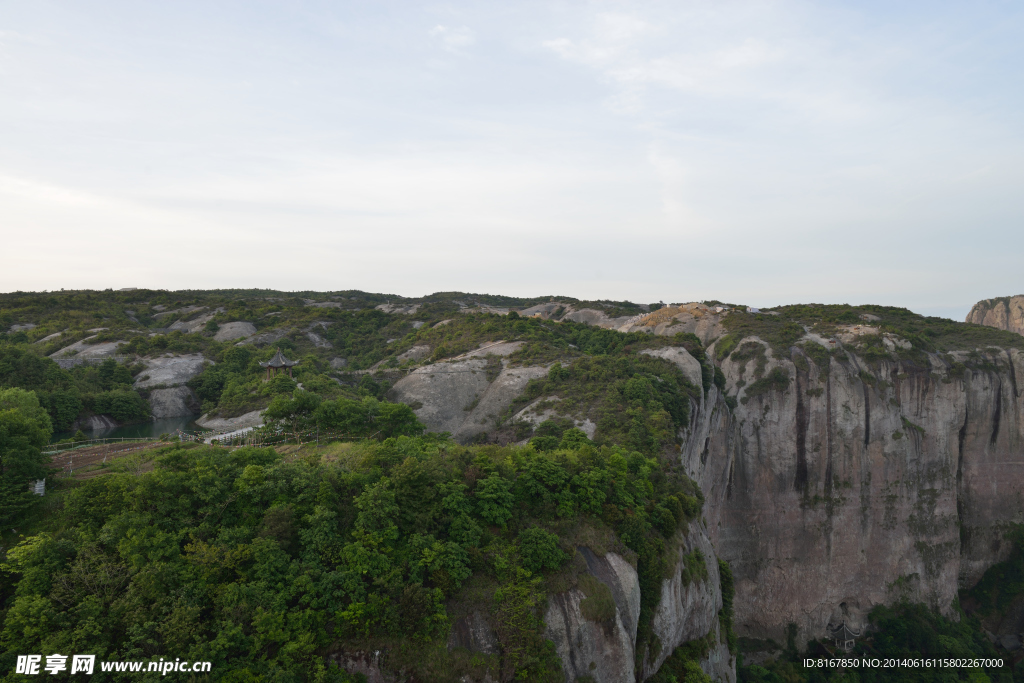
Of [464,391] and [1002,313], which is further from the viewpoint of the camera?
[1002,313]

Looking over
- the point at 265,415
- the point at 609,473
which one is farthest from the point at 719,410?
the point at 265,415

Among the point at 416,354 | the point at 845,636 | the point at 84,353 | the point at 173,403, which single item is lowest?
the point at 845,636

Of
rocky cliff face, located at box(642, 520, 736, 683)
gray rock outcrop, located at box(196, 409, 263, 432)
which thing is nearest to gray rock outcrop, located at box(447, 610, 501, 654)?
rocky cliff face, located at box(642, 520, 736, 683)

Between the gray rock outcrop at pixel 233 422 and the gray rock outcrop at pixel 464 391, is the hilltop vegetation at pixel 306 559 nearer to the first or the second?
the gray rock outcrop at pixel 233 422

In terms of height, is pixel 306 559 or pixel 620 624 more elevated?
pixel 306 559

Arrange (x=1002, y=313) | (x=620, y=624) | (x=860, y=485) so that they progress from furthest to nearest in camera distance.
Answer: (x=1002, y=313) < (x=860, y=485) < (x=620, y=624)

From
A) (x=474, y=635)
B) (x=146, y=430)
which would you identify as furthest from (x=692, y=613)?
(x=146, y=430)

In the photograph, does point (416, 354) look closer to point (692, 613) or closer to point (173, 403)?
point (173, 403)

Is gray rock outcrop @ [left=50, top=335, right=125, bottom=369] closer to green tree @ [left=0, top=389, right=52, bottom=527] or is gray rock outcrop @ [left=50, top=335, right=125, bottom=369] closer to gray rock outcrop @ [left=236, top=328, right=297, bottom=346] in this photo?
Result: gray rock outcrop @ [left=236, top=328, right=297, bottom=346]

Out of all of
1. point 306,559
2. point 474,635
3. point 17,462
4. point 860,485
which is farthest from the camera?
point 860,485
